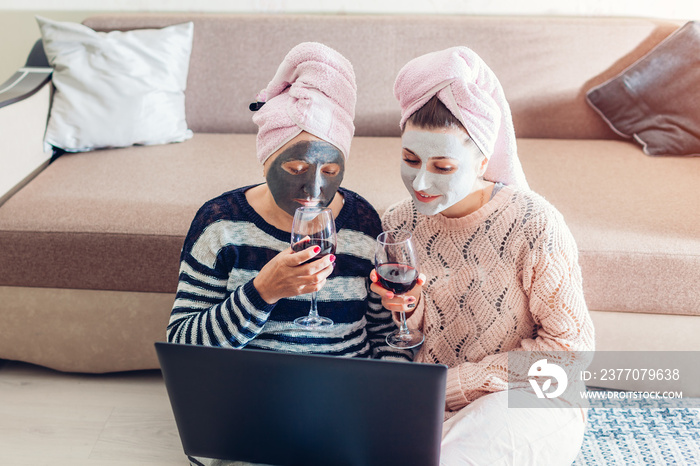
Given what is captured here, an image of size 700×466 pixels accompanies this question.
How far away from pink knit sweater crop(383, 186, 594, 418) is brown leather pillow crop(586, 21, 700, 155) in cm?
111

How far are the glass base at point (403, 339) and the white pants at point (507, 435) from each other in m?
0.18

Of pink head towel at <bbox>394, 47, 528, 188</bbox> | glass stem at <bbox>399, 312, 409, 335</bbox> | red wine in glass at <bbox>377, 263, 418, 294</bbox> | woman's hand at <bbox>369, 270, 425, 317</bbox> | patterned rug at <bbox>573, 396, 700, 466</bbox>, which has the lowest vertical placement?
patterned rug at <bbox>573, 396, 700, 466</bbox>

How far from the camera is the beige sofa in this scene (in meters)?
1.73

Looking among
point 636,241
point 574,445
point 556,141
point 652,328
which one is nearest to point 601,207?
point 636,241

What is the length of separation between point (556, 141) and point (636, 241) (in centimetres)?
→ 81

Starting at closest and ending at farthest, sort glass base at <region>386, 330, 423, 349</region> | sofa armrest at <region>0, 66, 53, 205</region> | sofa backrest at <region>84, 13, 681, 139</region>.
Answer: glass base at <region>386, 330, 423, 349</region> → sofa armrest at <region>0, 66, 53, 205</region> → sofa backrest at <region>84, 13, 681, 139</region>

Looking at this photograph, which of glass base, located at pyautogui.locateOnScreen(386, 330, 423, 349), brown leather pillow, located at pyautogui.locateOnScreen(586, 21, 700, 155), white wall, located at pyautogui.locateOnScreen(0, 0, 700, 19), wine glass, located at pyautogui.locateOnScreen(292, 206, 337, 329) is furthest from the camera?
white wall, located at pyautogui.locateOnScreen(0, 0, 700, 19)

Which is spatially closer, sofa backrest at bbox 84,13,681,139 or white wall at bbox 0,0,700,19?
sofa backrest at bbox 84,13,681,139

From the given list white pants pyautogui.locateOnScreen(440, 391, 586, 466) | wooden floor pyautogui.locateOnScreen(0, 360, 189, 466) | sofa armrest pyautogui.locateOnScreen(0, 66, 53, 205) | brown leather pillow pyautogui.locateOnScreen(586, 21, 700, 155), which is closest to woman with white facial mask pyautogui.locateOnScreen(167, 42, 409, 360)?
white pants pyautogui.locateOnScreen(440, 391, 586, 466)

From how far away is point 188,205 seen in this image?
183 centimetres

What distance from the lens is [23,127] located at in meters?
2.13

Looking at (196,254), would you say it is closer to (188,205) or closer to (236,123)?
(188,205)

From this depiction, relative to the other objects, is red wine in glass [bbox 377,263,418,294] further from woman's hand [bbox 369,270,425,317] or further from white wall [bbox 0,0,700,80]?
white wall [bbox 0,0,700,80]

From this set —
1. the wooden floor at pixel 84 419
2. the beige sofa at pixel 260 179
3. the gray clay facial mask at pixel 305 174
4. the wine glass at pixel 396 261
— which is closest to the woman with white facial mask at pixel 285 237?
the gray clay facial mask at pixel 305 174
